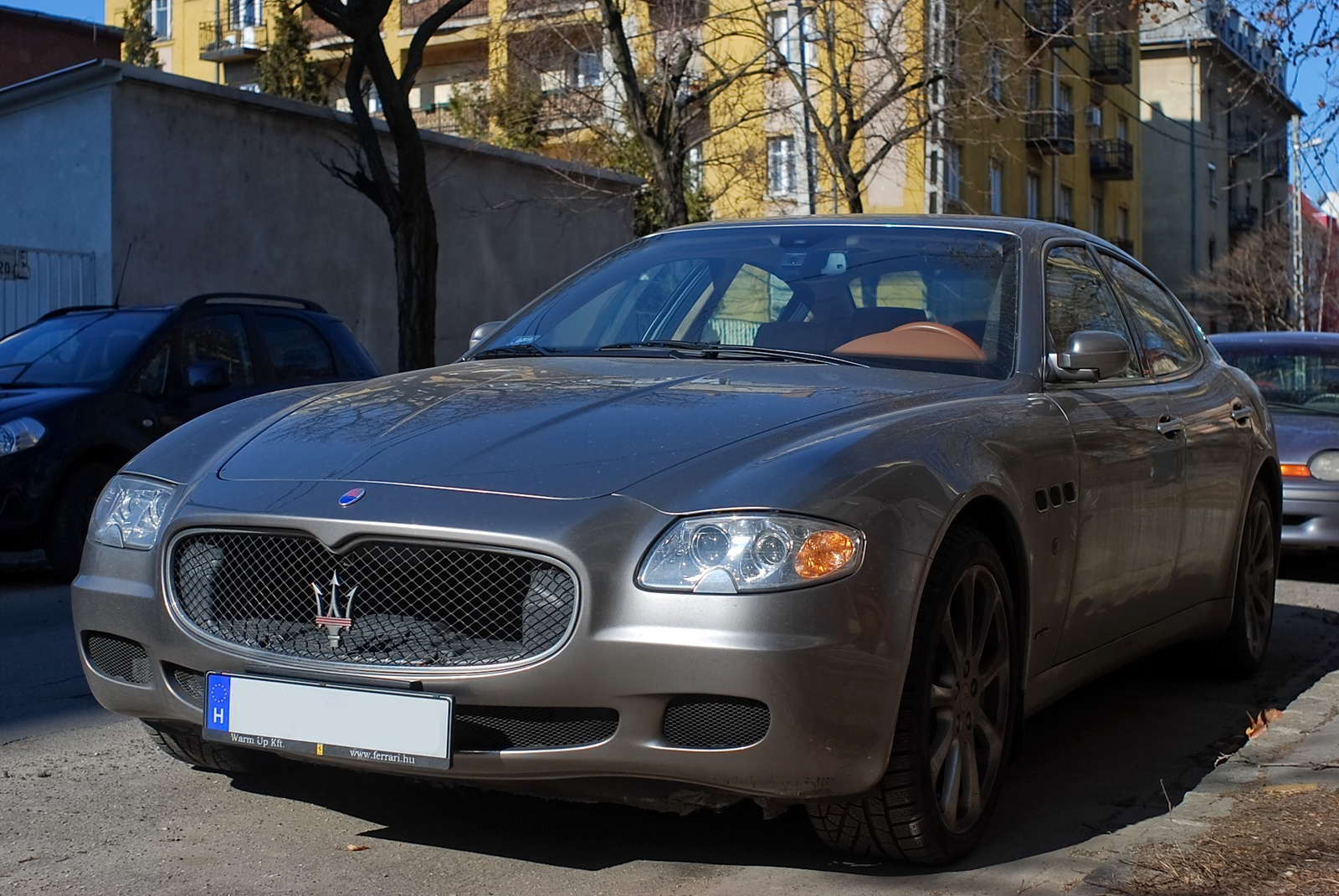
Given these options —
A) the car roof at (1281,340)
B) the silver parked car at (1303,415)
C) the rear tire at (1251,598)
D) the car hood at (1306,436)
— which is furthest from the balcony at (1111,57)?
the rear tire at (1251,598)

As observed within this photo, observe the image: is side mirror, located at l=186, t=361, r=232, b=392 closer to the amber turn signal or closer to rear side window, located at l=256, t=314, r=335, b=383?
rear side window, located at l=256, t=314, r=335, b=383

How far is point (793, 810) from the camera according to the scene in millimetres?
4250

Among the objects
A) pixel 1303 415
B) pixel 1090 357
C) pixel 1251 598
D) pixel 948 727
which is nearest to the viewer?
pixel 948 727

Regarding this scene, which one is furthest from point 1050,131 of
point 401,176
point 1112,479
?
point 1112,479

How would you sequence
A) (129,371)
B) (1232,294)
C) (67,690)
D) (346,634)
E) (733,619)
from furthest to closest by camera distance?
(1232,294) < (129,371) < (67,690) < (346,634) < (733,619)

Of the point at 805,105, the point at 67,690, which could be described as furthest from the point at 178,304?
the point at 805,105

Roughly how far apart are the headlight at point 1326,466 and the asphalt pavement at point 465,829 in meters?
4.28

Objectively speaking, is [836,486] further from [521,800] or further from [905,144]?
[905,144]

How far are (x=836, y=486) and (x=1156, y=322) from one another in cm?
289

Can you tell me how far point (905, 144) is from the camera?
31906 millimetres

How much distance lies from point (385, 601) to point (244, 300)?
788cm

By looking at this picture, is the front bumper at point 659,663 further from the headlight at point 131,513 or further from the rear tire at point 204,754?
the rear tire at point 204,754

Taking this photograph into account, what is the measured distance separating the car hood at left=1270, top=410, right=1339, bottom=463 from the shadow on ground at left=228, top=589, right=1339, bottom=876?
4.10m

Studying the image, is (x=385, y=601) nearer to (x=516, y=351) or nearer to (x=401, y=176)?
(x=516, y=351)
